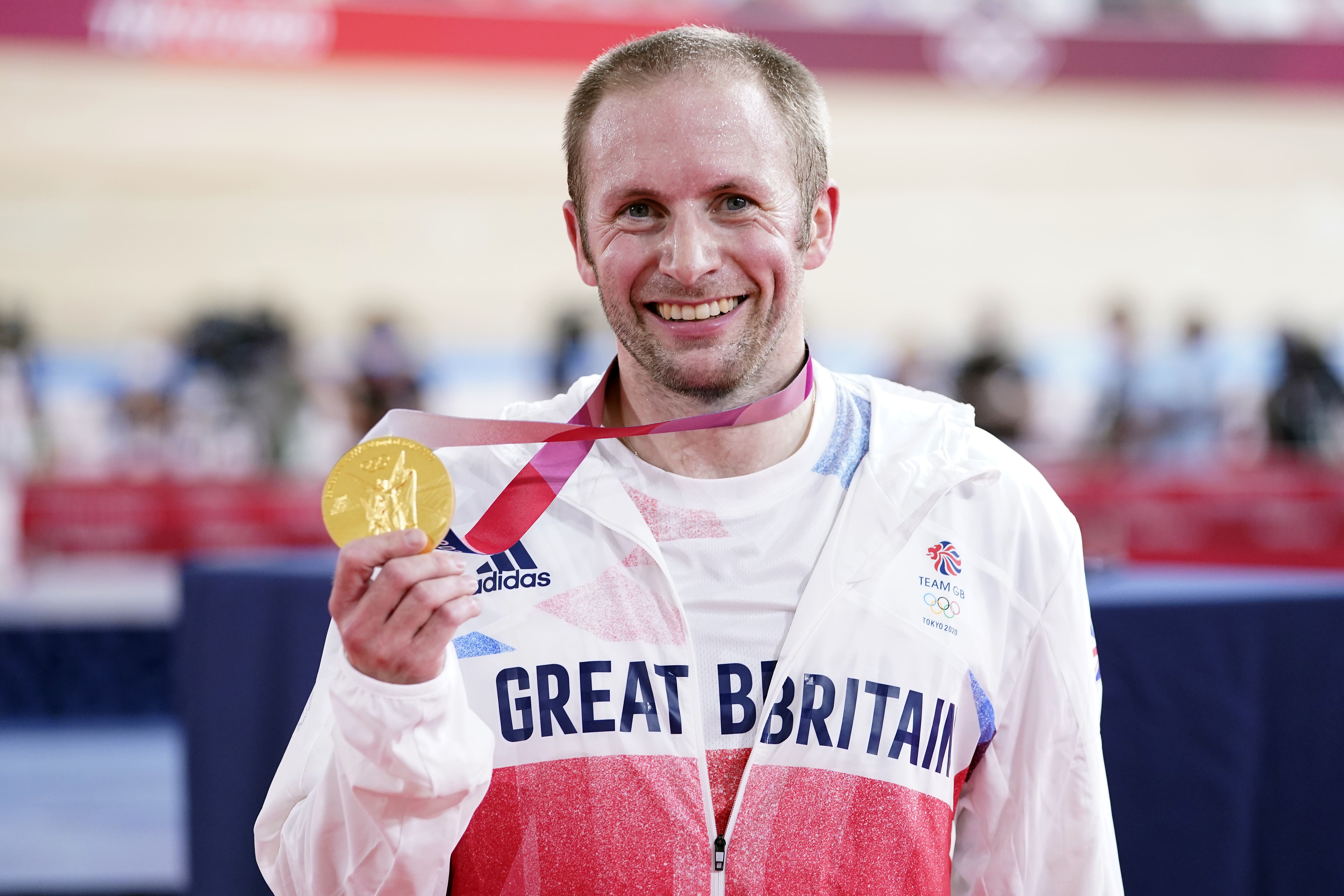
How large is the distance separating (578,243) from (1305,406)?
351 inches

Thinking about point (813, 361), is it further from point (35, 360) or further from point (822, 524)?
point (35, 360)

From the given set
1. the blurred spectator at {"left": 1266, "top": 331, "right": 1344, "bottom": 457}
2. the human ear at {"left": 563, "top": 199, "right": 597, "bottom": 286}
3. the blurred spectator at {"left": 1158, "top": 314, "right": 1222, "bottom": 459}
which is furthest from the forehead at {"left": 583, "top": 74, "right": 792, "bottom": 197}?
the blurred spectator at {"left": 1158, "top": 314, "right": 1222, "bottom": 459}

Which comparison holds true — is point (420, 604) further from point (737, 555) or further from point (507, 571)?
point (737, 555)

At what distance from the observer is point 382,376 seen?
945 cm

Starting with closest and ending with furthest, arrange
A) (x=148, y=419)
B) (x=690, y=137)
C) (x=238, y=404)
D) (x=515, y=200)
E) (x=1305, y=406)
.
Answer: (x=690, y=137) < (x=238, y=404) < (x=1305, y=406) < (x=148, y=419) < (x=515, y=200)

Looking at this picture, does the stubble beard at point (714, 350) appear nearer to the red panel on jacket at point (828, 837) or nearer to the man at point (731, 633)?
the man at point (731, 633)

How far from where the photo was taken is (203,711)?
9.20 feet

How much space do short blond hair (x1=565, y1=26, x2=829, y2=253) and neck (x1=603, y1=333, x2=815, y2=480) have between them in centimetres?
19

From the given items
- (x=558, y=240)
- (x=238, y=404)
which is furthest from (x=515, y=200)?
(x=238, y=404)

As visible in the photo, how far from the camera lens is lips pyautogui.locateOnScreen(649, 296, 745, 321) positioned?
1694 mm

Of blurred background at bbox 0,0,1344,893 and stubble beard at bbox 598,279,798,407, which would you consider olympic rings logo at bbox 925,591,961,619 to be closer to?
stubble beard at bbox 598,279,798,407

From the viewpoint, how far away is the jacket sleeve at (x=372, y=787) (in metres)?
1.44

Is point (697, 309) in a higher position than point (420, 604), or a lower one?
higher

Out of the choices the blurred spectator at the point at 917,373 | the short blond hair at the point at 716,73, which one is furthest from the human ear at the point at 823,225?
the blurred spectator at the point at 917,373
